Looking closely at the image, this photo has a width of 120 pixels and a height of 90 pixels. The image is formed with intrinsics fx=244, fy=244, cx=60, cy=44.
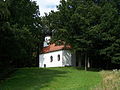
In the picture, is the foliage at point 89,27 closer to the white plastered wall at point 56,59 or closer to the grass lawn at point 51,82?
the white plastered wall at point 56,59

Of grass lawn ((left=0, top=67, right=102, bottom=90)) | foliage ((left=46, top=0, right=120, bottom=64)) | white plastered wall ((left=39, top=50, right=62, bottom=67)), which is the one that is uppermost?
foliage ((left=46, top=0, right=120, bottom=64))

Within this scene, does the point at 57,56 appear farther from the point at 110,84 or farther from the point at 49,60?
the point at 110,84

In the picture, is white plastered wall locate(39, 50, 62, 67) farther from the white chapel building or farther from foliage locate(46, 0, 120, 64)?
foliage locate(46, 0, 120, 64)

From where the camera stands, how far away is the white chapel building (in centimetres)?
4662

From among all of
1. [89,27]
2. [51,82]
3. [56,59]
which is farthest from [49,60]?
[51,82]

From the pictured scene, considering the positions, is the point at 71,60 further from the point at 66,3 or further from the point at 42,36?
the point at 42,36

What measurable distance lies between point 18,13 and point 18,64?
23.2 m

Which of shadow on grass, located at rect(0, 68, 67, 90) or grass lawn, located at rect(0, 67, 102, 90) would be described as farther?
shadow on grass, located at rect(0, 68, 67, 90)

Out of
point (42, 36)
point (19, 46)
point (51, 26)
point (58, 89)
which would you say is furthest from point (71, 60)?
point (58, 89)

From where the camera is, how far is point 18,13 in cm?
2778

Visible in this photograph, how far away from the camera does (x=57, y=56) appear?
48.6 meters

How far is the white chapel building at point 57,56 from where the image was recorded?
153 ft

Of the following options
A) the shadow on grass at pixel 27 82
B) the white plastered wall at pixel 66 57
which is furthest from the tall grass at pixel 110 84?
the white plastered wall at pixel 66 57

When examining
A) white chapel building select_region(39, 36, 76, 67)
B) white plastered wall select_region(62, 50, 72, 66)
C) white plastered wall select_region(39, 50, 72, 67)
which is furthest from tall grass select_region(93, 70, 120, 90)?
white plastered wall select_region(39, 50, 72, 67)
